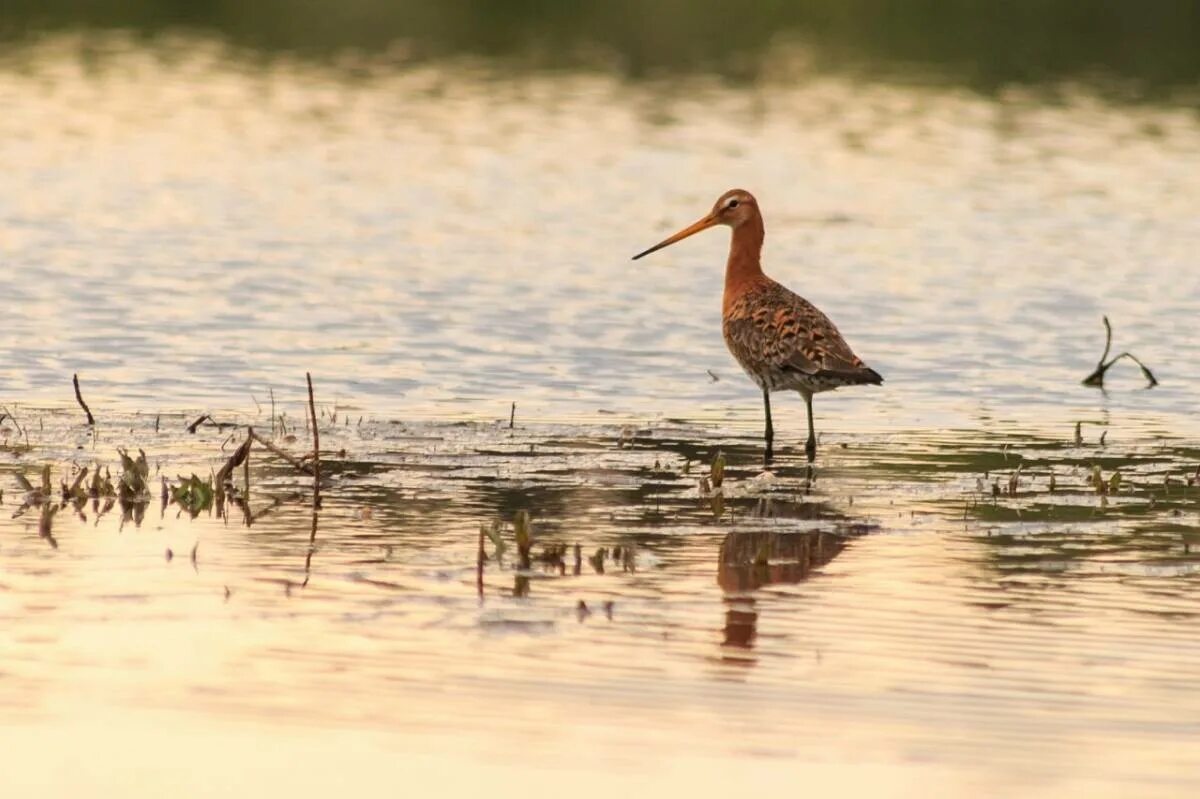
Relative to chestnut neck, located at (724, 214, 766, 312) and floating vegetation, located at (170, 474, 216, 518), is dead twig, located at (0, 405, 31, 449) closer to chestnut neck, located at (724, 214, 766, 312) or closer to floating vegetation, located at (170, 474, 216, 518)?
floating vegetation, located at (170, 474, 216, 518)

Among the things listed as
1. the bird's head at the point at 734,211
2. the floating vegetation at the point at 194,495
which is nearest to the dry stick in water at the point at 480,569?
the floating vegetation at the point at 194,495

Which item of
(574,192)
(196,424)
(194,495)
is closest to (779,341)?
(196,424)

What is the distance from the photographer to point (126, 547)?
11.1 m

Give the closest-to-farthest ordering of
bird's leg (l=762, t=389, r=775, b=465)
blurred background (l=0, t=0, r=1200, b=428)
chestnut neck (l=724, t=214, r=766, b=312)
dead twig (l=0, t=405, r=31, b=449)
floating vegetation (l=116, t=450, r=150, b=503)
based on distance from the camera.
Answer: floating vegetation (l=116, t=450, r=150, b=503), dead twig (l=0, t=405, r=31, b=449), bird's leg (l=762, t=389, r=775, b=465), chestnut neck (l=724, t=214, r=766, b=312), blurred background (l=0, t=0, r=1200, b=428)

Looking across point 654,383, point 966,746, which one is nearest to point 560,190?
point 654,383

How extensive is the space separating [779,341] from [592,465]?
1.61 metres

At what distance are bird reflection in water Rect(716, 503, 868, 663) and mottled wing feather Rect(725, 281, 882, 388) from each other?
2161 millimetres

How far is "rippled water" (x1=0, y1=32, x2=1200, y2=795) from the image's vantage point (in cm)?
849

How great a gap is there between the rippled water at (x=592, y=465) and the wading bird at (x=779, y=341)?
0.44 m

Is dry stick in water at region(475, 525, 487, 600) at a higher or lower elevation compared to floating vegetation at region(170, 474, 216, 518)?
lower

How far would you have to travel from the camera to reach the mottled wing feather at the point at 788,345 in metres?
14.7

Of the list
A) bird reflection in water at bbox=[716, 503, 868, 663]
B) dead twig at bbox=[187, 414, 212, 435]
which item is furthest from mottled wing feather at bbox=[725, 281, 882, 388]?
dead twig at bbox=[187, 414, 212, 435]

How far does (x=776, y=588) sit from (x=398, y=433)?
16.1ft

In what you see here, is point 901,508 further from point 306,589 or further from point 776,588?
point 306,589
